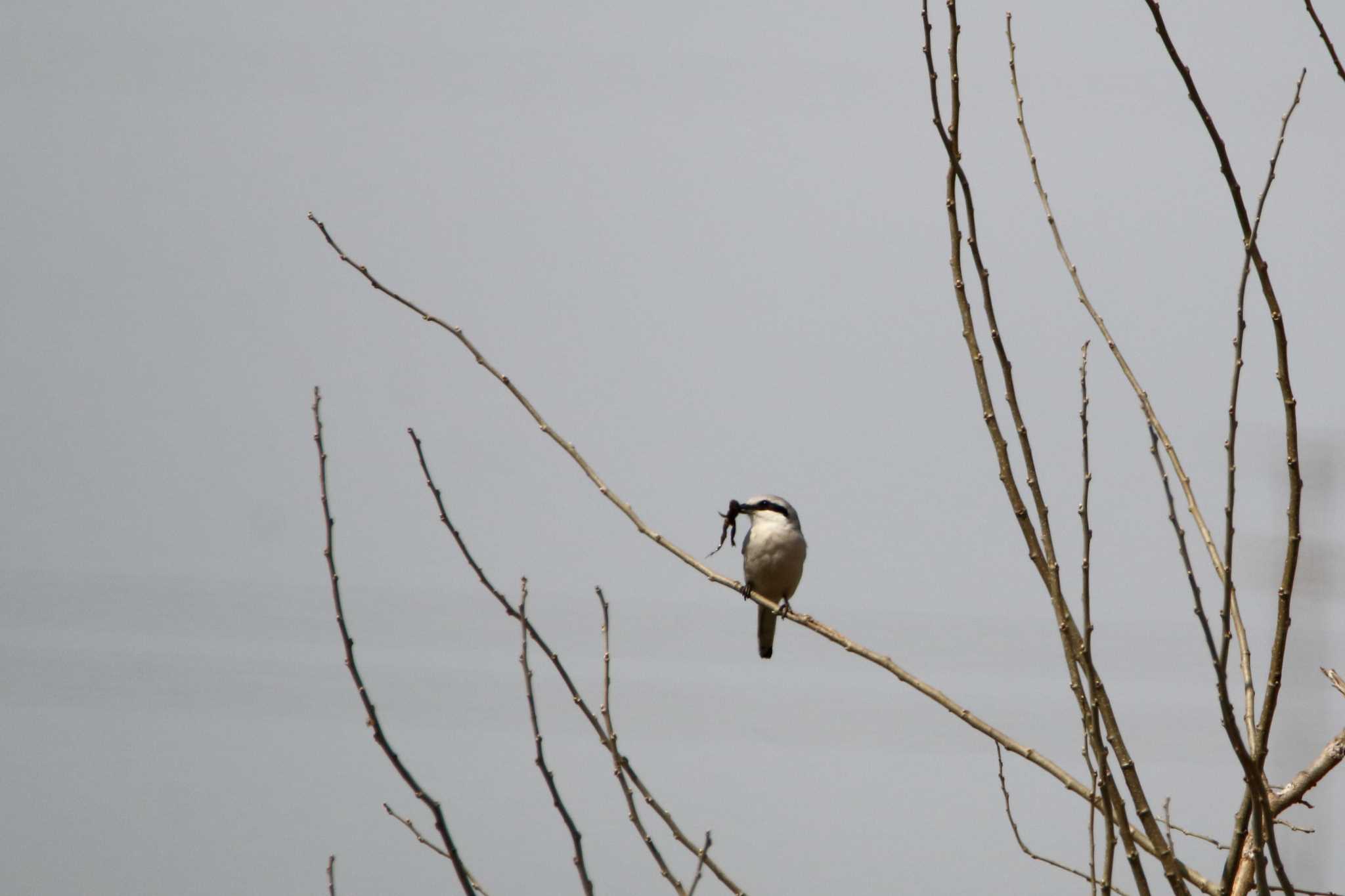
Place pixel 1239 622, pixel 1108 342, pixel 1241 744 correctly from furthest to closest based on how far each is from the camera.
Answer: pixel 1108 342, pixel 1239 622, pixel 1241 744

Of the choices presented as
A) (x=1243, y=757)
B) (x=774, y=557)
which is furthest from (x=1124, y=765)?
Result: (x=774, y=557)

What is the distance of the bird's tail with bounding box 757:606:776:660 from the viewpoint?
8453mm

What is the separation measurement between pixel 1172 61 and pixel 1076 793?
1567 mm

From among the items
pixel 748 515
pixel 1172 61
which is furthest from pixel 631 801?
pixel 748 515

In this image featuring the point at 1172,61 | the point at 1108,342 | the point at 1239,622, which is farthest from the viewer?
the point at 1108,342

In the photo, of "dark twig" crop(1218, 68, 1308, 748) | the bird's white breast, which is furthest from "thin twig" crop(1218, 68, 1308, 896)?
the bird's white breast

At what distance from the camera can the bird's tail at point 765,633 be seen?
845 cm

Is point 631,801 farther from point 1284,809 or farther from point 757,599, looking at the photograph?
point 757,599

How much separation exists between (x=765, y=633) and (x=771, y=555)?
67cm

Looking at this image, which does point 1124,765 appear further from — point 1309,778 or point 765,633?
point 765,633

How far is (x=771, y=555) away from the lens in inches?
319

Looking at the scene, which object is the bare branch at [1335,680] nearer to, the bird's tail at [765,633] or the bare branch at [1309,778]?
the bare branch at [1309,778]

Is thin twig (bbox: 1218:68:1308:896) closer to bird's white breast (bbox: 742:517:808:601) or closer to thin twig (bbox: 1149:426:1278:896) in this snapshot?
thin twig (bbox: 1149:426:1278:896)

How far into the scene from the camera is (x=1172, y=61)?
2645 millimetres
